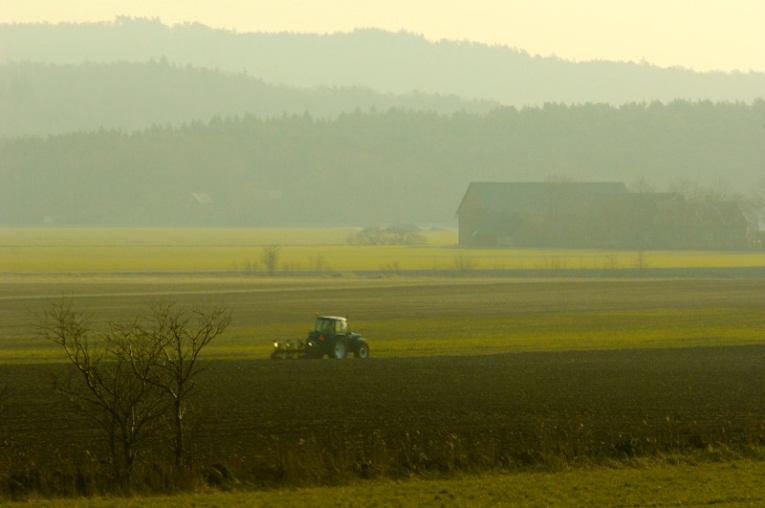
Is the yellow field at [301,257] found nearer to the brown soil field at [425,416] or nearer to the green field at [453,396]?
the green field at [453,396]

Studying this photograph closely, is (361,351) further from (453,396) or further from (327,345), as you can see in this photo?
(453,396)

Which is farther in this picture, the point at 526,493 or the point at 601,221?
the point at 601,221

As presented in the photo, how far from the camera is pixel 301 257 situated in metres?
107

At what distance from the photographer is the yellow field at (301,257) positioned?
302ft

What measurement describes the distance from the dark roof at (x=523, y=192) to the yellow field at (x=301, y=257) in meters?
4.92

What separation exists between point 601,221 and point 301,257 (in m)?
28.1

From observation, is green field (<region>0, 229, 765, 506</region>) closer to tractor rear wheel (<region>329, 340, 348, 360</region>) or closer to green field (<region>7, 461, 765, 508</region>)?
green field (<region>7, 461, 765, 508</region>)

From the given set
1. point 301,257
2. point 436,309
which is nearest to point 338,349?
point 436,309

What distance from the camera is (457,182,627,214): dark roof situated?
130 meters

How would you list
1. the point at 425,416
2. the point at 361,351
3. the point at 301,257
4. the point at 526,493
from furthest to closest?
the point at 301,257, the point at 361,351, the point at 425,416, the point at 526,493

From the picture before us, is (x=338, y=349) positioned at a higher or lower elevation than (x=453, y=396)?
higher

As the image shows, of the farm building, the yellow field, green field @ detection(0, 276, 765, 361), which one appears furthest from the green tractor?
the farm building

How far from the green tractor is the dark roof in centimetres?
9035

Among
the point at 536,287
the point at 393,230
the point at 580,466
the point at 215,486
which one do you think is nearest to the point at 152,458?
the point at 215,486
